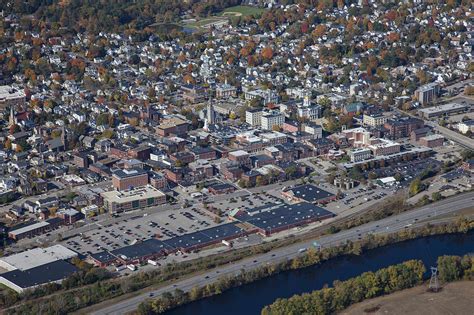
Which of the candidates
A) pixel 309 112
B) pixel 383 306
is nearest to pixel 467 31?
pixel 309 112

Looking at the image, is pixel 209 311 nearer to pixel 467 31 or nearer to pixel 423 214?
pixel 423 214

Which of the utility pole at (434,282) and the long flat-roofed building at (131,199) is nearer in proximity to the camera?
the utility pole at (434,282)

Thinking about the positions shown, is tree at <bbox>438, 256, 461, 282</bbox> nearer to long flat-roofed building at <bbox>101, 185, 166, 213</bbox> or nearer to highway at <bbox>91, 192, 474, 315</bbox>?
highway at <bbox>91, 192, 474, 315</bbox>

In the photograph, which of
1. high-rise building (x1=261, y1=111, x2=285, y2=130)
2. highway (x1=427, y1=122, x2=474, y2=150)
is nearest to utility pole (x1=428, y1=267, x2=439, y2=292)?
highway (x1=427, y1=122, x2=474, y2=150)

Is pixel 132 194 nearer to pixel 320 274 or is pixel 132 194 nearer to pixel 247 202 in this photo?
pixel 247 202

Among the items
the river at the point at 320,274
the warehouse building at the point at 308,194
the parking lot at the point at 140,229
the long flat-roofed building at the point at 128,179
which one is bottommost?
the river at the point at 320,274

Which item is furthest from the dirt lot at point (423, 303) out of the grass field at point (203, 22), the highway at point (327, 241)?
the grass field at point (203, 22)

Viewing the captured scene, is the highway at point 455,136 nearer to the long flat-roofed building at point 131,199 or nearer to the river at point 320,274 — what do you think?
the river at point 320,274

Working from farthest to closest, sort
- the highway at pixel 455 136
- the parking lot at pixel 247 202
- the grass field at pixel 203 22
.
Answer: the grass field at pixel 203 22, the highway at pixel 455 136, the parking lot at pixel 247 202
